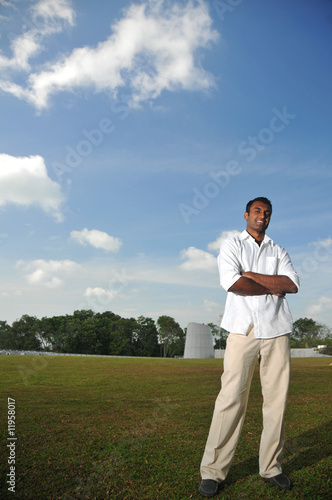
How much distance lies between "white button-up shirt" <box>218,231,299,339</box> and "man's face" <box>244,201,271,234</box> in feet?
0.30

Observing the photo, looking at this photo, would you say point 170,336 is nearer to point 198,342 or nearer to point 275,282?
point 198,342

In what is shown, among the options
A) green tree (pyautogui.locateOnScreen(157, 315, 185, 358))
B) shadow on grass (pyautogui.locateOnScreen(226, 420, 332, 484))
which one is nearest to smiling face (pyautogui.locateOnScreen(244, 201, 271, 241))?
shadow on grass (pyautogui.locateOnScreen(226, 420, 332, 484))

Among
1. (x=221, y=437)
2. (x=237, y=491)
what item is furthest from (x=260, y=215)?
(x=237, y=491)

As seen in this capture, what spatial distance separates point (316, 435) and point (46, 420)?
12.7 ft

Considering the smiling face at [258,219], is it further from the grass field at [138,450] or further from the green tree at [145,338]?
the green tree at [145,338]

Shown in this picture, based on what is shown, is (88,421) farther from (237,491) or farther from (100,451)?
(237,491)

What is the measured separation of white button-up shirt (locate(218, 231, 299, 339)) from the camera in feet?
10.2

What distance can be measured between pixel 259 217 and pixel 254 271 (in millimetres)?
548

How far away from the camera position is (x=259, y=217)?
3514 mm

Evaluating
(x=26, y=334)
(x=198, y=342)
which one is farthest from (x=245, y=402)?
(x=26, y=334)

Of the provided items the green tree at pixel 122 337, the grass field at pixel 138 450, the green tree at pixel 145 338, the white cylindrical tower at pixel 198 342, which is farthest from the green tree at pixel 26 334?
the grass field at pixel 138 450

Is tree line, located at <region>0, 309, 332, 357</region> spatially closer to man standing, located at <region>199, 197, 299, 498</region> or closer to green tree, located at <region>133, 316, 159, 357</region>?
green tree, located at <region>133, 316, 159, 357</region>

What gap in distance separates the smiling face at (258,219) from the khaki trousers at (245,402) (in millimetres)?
1011

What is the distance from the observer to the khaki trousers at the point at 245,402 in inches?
117
